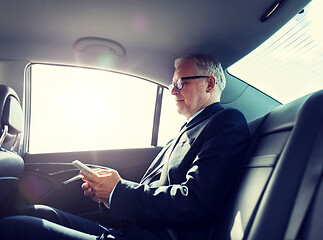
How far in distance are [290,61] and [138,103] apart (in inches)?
55.7

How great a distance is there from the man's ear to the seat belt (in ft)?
3.15

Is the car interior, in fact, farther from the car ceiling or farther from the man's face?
the man's face

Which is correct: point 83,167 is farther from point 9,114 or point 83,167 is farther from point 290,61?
point 290,61

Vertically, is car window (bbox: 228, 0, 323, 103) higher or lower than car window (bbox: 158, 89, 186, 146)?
higher

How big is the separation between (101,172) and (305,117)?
0.97 m

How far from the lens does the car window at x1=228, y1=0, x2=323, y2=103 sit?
66.1 inches

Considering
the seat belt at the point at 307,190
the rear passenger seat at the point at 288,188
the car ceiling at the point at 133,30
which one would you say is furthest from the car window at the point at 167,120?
the seat belt at the point at 307,190

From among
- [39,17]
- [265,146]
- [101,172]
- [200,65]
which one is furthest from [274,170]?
[39,17]

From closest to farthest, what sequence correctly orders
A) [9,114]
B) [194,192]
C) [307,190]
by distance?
[307,190], [194,192], [9,114]

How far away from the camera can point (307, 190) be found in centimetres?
77

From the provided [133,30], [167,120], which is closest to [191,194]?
[133,30]

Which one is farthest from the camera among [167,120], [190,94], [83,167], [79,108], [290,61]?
[167,120]

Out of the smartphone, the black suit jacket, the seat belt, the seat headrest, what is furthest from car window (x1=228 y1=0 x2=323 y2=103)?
the seat headrest

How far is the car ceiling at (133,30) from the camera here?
1568 millimetres
